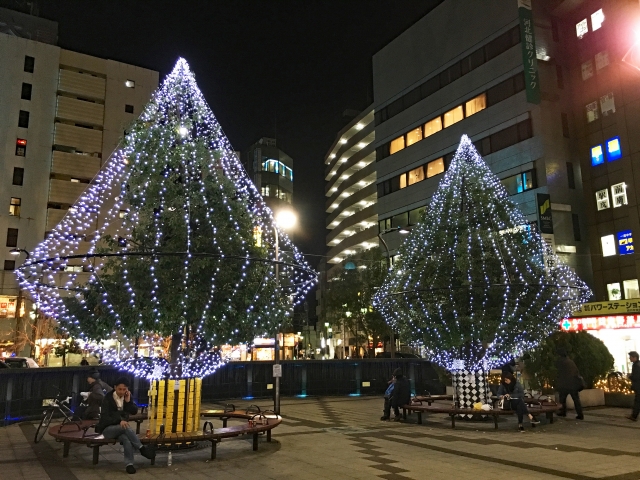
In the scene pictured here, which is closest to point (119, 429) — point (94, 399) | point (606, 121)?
point (94, 399)

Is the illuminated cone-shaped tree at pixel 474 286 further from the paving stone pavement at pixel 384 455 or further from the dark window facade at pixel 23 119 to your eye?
the dark window facade at pixel 23 119

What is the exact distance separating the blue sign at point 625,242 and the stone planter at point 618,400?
18714 millimetres

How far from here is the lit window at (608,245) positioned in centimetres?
3597

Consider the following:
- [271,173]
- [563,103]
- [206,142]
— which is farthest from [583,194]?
[271,173]

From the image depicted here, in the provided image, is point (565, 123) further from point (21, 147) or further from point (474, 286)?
point (21, 147)

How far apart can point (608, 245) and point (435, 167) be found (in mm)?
16074

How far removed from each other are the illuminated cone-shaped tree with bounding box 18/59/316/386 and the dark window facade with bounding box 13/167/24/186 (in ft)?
153

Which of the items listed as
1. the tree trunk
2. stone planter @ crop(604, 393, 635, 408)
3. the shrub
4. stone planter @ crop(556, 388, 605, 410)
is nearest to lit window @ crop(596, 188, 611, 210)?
the shrub

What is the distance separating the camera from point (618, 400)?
749 inches

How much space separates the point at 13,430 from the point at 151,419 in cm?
654

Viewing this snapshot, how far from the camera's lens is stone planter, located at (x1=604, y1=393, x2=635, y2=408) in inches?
736

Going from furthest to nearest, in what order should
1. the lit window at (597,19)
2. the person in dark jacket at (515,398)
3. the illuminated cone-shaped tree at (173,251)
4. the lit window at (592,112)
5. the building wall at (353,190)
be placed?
the building wall at (353,190)
the lit window at (592,112)
the lit window at (597,19)
the person in dark jacket at (515,398)
the illuminated cone-shaped tree at (173,251)

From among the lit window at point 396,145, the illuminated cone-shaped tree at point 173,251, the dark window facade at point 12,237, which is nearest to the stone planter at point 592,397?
Answer: the illuminated cone-shaped tree at point 173,251

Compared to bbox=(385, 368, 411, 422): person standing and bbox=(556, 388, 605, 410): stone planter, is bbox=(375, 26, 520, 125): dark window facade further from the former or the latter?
bbox=(385, 368, 411, 422): person standing
